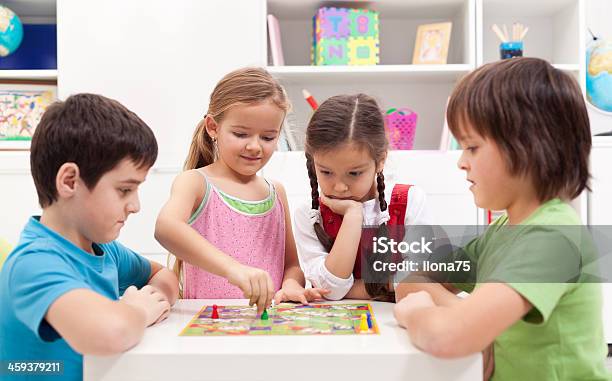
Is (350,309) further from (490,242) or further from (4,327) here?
(4,327)

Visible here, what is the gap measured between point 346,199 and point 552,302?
2.05 ft

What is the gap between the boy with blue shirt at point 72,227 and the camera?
86 cm

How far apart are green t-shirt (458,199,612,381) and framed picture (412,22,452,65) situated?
1.94m

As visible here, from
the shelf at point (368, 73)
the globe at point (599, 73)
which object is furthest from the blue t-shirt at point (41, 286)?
the globe at point (599, 73)

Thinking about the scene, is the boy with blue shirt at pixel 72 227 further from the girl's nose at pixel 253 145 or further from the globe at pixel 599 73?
the globe at pixel 599 73

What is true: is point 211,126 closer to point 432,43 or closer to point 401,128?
point 401,128

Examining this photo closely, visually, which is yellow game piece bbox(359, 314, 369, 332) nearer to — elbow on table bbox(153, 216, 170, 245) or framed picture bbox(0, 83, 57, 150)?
elbow on table bbox(153, 216, 170, 245)

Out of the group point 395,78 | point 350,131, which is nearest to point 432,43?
point 395,78

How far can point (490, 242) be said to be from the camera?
1077mm

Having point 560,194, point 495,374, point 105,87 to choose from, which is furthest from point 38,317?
point 105,87

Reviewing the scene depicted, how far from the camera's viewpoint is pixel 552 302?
2.68 ft

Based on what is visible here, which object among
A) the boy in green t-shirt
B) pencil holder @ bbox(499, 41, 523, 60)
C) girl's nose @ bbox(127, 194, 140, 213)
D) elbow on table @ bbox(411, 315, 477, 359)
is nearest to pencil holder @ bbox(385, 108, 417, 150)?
pencil holder @ bbox(499, 41, 523, 60)

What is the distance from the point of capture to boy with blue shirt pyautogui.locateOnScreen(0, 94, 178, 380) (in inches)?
33.9

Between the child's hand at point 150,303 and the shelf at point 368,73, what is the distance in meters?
1.80
